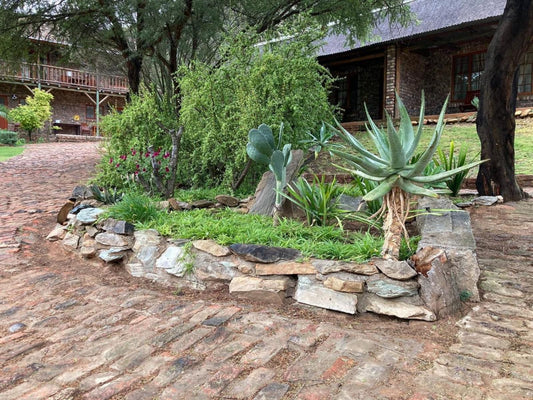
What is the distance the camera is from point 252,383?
5.90ft

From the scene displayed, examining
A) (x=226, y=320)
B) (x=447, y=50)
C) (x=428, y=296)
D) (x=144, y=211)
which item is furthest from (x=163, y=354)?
(x=447, y=50)

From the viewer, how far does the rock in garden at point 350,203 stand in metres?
3.70

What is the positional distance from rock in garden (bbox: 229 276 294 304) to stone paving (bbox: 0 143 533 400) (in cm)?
9

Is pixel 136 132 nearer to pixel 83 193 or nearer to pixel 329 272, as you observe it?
pixel 83 193

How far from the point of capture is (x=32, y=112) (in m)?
18.3

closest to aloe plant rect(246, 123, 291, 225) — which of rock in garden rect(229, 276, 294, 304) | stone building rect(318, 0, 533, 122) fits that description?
rock in garden rect(229, 276, 294, 304)

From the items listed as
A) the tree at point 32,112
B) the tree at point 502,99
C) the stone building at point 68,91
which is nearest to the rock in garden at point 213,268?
the tree at point 502,99

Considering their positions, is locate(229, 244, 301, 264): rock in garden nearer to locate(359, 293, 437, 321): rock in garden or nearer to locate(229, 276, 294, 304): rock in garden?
locate(229, 276, 294, 304): rock in garden

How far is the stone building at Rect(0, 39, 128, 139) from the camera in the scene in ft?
69.9

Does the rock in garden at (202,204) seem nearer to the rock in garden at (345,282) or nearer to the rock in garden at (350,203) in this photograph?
the rock in garden at (350,203)

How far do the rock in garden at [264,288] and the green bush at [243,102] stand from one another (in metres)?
2.28

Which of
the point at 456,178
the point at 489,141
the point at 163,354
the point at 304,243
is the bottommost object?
the point at 163,354

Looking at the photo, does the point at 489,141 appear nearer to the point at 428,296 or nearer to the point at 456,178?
the point at 456,178

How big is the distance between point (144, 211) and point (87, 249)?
0.64 meters
